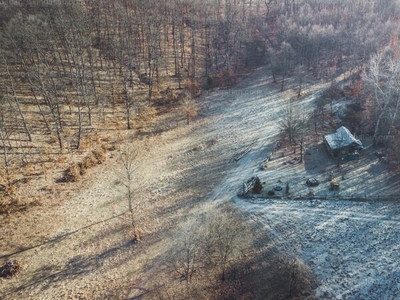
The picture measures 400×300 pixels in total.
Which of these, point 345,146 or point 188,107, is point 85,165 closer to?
point 188,107

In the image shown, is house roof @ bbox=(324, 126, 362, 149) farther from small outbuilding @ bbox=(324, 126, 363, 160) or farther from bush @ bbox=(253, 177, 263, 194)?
bush @ bbox=(253, 177, 263, 194)

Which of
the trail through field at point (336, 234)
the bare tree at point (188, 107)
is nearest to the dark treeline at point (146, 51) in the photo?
the bare tree at point (188, 107)

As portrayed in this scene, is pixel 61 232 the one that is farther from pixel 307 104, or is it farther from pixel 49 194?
pixel 307 104

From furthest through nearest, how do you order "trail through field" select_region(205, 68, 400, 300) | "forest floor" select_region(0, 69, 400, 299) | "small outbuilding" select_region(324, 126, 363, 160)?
"small outbuilding" select_region(324, 126, 363, 160), "forest floor" select_region(0, 69, 400, 299), "trail through field" select_region(205, 68, 400, 300)

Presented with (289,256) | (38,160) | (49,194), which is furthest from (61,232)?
(289,256)

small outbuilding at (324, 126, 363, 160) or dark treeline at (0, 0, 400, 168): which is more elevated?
dark treeline at (0, 0, 400, 168)

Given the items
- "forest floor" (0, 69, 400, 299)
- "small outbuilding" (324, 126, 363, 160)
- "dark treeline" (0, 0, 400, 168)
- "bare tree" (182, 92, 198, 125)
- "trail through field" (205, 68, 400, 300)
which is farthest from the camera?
"bare tree" (182, 92, 198, 125)

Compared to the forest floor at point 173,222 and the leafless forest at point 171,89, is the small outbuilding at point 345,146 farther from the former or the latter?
the leafless forest at point 171,89

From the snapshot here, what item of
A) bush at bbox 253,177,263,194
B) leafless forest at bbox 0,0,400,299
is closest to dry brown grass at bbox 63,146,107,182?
leafless forest at bbox 0,0,400,299
